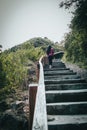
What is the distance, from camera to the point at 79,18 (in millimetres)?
9812

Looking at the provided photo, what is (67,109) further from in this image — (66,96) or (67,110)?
(66,96)

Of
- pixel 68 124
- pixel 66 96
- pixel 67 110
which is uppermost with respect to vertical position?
pixel 66 96

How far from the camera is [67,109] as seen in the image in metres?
5.06

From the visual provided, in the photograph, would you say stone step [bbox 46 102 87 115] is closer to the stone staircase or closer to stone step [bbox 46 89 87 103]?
the stone staircase

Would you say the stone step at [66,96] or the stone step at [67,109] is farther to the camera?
the stone step at [66,96]

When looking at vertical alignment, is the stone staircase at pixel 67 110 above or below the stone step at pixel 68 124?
above

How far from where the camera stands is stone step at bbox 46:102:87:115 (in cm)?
503

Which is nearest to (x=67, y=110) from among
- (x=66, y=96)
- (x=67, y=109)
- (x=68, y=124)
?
(x=67, y=109)

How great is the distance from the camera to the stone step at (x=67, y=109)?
503 centimetres

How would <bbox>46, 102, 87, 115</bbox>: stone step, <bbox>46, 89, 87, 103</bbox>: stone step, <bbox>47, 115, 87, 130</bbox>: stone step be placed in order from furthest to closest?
<bbox>46, 89, 87, 103</bbox>: stone step → <bbox>46, 102, 87, 115</bbox>: stone step → <bbox>47, 115, 87, 130</bbox>: stone step

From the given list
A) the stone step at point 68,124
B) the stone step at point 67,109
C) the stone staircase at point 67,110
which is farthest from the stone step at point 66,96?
the stone step at point 68,124

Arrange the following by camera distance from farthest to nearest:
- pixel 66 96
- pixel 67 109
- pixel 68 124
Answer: pixel 66 96 → pixel 67 109 → pixel 68 124

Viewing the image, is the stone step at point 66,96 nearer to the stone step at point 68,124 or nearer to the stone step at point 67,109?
the stone step at point 67,109

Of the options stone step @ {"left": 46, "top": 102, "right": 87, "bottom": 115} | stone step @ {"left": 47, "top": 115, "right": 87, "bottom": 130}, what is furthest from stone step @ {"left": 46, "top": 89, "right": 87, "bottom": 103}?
stone step @ {"left": 47, "top": 115, "right": 87, "bottom": 130}
